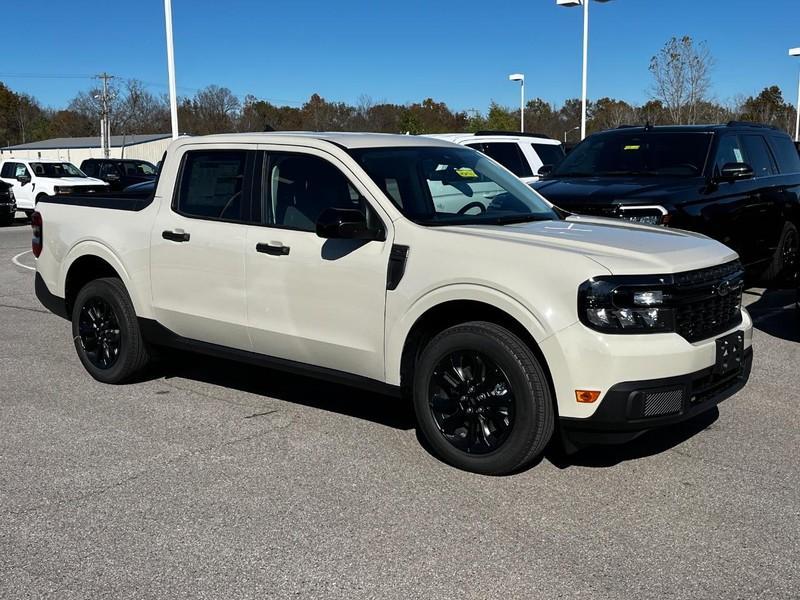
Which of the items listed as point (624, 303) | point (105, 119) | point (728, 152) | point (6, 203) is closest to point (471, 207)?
point (624, 303)

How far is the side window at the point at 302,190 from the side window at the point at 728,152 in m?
5.23

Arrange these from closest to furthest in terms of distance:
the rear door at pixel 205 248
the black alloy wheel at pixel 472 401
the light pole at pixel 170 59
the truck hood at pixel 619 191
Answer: the black alloy wheel at pixel 472 401 → the rear door at pixel 205 248 → the truck hood at pixel 619 191 → the light pole at pixel 170 59

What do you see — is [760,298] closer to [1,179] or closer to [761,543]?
[761,543]

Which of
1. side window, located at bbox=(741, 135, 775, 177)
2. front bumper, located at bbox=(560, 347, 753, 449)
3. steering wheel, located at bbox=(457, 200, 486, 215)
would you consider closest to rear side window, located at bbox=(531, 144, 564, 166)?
side window, located at bbox=(741, 135, 775, 177)

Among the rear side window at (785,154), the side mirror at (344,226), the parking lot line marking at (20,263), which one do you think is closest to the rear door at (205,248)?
the side mirror at (344,226)

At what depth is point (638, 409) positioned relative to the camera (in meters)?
4.19

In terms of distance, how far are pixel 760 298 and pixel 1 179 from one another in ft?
71.5

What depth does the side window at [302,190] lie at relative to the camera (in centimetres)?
525

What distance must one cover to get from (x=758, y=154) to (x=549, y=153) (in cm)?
497

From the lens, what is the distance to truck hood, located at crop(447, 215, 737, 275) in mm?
4301

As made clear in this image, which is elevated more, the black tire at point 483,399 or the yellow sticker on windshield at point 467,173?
the yellow sticker on windshield at point 467,173

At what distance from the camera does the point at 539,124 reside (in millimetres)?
79250

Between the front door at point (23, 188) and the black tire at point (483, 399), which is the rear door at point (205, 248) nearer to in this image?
the black tire at point (483, 399)

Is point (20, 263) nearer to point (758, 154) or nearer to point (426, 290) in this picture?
point (758, 154)
